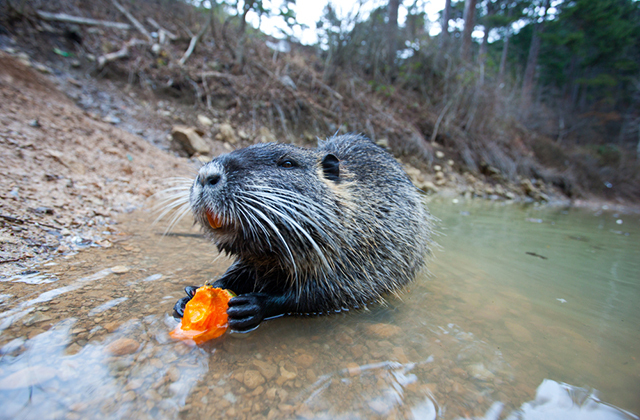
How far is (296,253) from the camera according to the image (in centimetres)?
158

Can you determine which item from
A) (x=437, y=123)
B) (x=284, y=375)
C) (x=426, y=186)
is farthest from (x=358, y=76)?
(x=284, y=375)

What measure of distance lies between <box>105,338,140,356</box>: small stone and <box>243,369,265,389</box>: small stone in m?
0.44

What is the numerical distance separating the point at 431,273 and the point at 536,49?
928 inches

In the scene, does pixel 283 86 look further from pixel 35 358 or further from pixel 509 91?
pixel 509 91

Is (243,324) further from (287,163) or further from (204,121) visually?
(204,121)

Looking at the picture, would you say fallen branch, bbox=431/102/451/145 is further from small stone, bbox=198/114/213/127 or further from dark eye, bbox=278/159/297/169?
dark eye, bbox=278/159/297/169

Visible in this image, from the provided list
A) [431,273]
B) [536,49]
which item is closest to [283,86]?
[431,273]

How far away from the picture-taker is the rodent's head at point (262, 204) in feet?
4.80

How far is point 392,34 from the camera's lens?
34.3ft

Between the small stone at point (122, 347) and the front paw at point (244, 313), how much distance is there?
0.37 meters

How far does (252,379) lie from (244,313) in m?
0.33

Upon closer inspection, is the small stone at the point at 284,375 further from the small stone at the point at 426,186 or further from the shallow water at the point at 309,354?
the small stone at the point at 426,186

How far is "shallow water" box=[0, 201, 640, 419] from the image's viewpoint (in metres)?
1.02

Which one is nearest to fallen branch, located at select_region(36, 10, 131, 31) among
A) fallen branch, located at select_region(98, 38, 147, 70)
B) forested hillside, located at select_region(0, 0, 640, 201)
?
forested hillside, located at select_region(0, 0, 640, 201)
